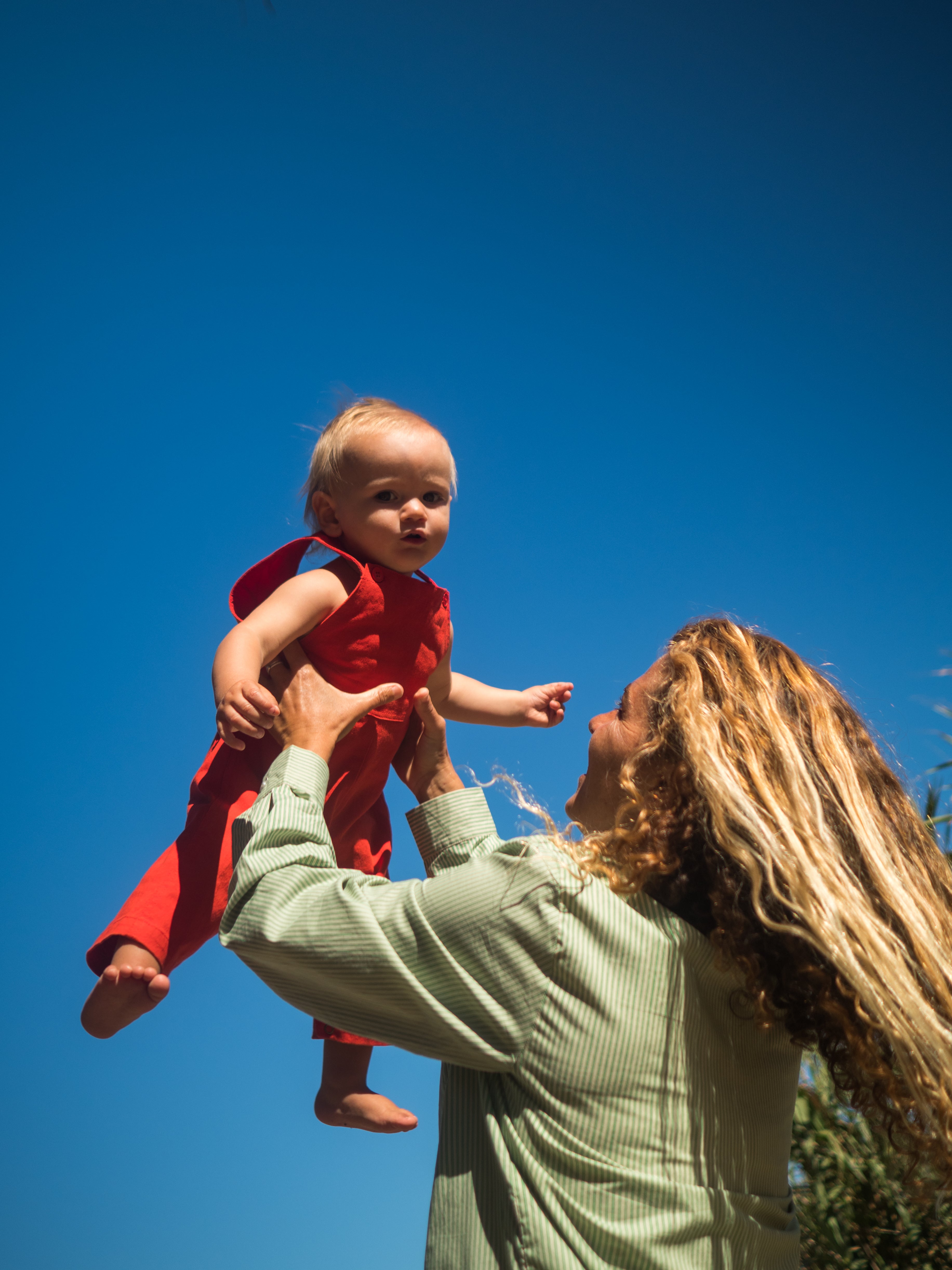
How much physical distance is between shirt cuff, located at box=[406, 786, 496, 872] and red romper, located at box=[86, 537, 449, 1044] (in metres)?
0.45

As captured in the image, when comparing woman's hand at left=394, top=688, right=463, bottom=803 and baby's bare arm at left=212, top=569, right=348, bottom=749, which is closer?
baby's bare arm at left=212, top=569, right=348, bottom=749

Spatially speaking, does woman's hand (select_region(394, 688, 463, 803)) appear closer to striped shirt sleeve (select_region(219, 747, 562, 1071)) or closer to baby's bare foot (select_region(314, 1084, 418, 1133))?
striped shirt sleeve (select_region(219, 747, 562, 1071))

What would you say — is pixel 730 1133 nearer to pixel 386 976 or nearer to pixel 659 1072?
pixel 659 1072

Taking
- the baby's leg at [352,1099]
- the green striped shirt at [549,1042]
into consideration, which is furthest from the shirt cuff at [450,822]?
the baby's leg at [352,1099]

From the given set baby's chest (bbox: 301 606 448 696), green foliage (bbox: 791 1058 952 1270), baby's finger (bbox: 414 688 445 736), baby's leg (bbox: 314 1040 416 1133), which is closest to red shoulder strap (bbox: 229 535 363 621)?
baby's chest (bbox: 301 606 448 696)

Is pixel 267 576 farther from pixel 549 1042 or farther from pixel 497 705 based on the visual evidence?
pixel 549 1042

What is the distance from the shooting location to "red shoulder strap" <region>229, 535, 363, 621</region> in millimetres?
2646

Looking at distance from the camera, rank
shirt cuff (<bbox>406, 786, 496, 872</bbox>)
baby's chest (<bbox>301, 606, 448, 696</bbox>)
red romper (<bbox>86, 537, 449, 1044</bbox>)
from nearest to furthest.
Result: shirt cuff (<bbox>406, 786, 496, 872</bbox>), red romper (<bbox>86, 537, 449, 1044</bbox>), baby's chest (<bbox>301, 606, 448, 696</bbox>)

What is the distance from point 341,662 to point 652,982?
132 cm

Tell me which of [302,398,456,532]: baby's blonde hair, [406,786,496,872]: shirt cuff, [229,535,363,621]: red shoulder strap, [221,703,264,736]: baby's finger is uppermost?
[302,398,456,532]: baby's blonde hair

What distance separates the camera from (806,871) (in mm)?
1609

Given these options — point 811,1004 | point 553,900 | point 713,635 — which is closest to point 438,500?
point 713,635

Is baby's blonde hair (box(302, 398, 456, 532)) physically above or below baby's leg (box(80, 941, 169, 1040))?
above

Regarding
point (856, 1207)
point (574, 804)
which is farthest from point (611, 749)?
point (856, 1207)
